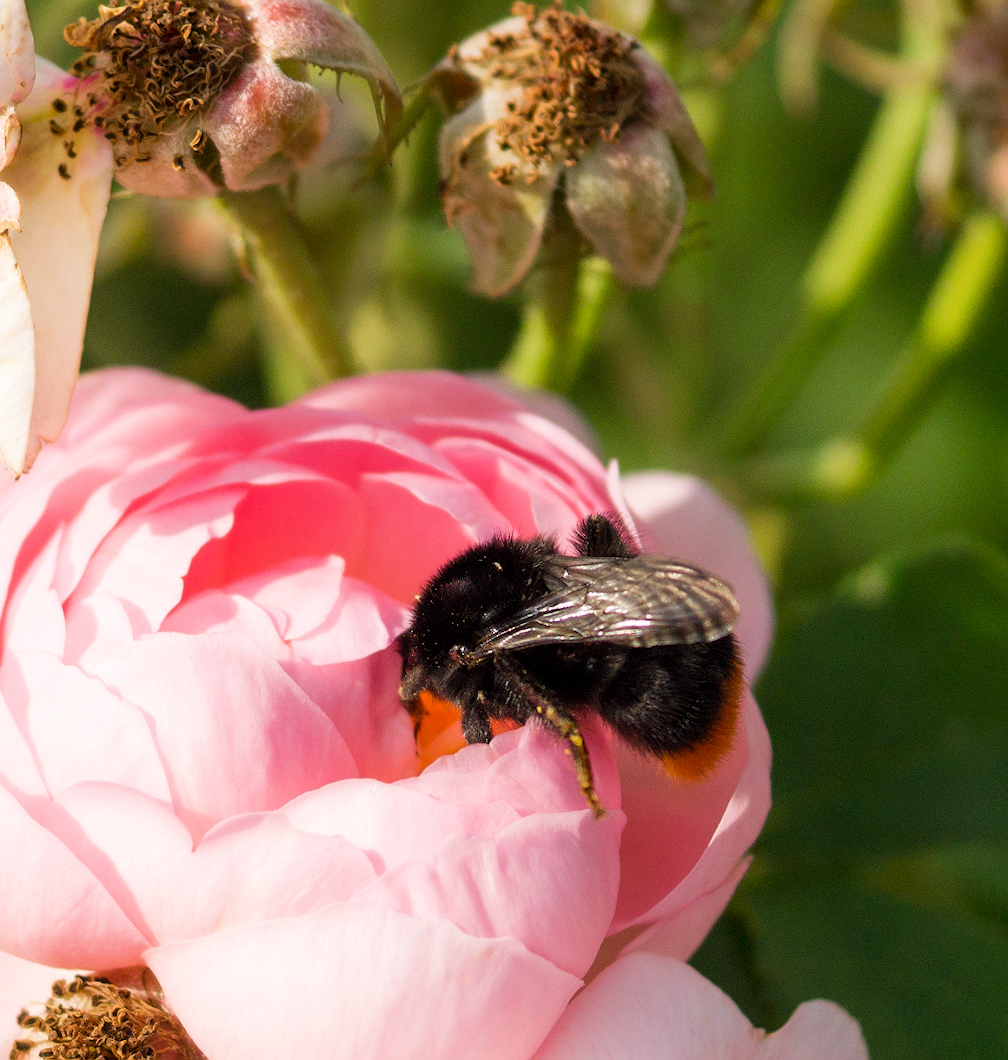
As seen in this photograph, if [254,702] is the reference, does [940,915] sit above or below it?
below

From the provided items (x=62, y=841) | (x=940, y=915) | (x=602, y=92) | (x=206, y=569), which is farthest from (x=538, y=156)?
(x=940, y=915)

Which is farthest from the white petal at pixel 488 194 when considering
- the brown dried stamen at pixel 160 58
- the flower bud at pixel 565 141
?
the brown dried stamen at pixel 160 58

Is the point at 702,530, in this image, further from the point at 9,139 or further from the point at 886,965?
the point at 9,139

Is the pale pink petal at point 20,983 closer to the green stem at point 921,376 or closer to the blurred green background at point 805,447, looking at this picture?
the blurred green background at point 805,447

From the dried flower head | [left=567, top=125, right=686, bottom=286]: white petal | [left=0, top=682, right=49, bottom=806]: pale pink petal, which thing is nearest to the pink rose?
[left=0, top=682, right=49, bottom=806]: pale pink petal

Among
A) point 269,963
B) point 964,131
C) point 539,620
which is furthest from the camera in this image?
point 964,131

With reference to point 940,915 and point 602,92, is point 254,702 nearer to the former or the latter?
point 602,92
